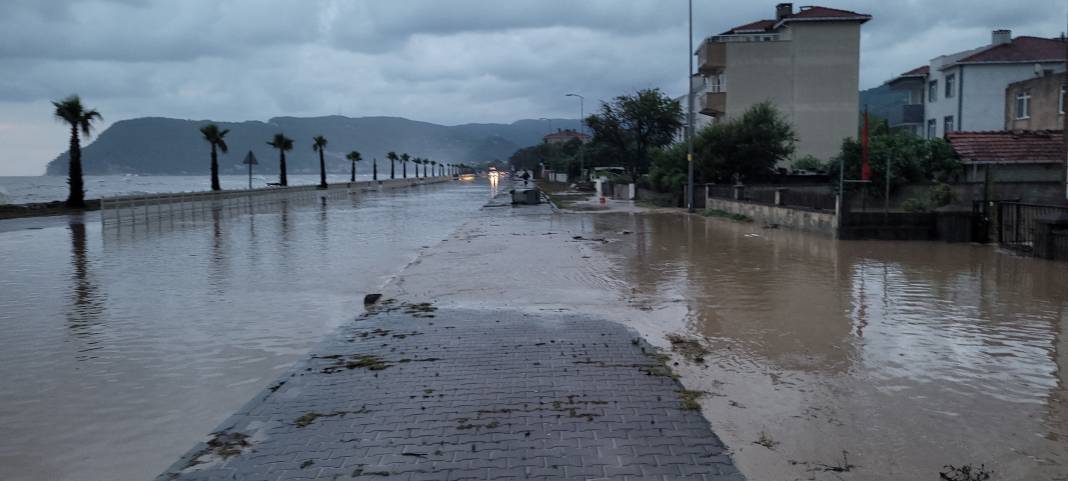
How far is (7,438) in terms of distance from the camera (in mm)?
6148

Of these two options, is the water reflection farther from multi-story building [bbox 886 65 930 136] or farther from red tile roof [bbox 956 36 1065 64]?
multi-story building [bbox 886 65 930 136]

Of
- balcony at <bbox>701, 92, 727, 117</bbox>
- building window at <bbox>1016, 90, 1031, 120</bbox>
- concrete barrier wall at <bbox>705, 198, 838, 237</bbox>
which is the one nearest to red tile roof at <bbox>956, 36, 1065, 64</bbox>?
building window at <bbox>1016, 90, 1031, 120</bbox>

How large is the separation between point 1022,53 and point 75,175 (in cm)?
5093

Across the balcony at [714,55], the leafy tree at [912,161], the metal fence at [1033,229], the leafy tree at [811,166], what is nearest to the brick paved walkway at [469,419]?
the metal fence at [1033,229]

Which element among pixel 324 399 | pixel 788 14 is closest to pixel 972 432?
pixel 324 399

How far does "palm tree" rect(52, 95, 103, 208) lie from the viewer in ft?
135

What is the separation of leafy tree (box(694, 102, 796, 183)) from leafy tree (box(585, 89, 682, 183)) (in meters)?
22.4

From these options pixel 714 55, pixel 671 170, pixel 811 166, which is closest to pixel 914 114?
pixel 714 55

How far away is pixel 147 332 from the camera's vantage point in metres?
10.1

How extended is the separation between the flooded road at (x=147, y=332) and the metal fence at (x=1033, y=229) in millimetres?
13134

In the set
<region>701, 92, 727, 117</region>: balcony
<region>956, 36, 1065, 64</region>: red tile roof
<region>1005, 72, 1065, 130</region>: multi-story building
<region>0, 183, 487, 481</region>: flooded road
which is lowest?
<region>0, 183, 487, 481</region>: flooded road

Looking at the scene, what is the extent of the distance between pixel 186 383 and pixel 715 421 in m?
4.77

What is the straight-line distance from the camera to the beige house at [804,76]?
168 ft

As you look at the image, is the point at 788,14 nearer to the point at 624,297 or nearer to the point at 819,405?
the point at 624,297
